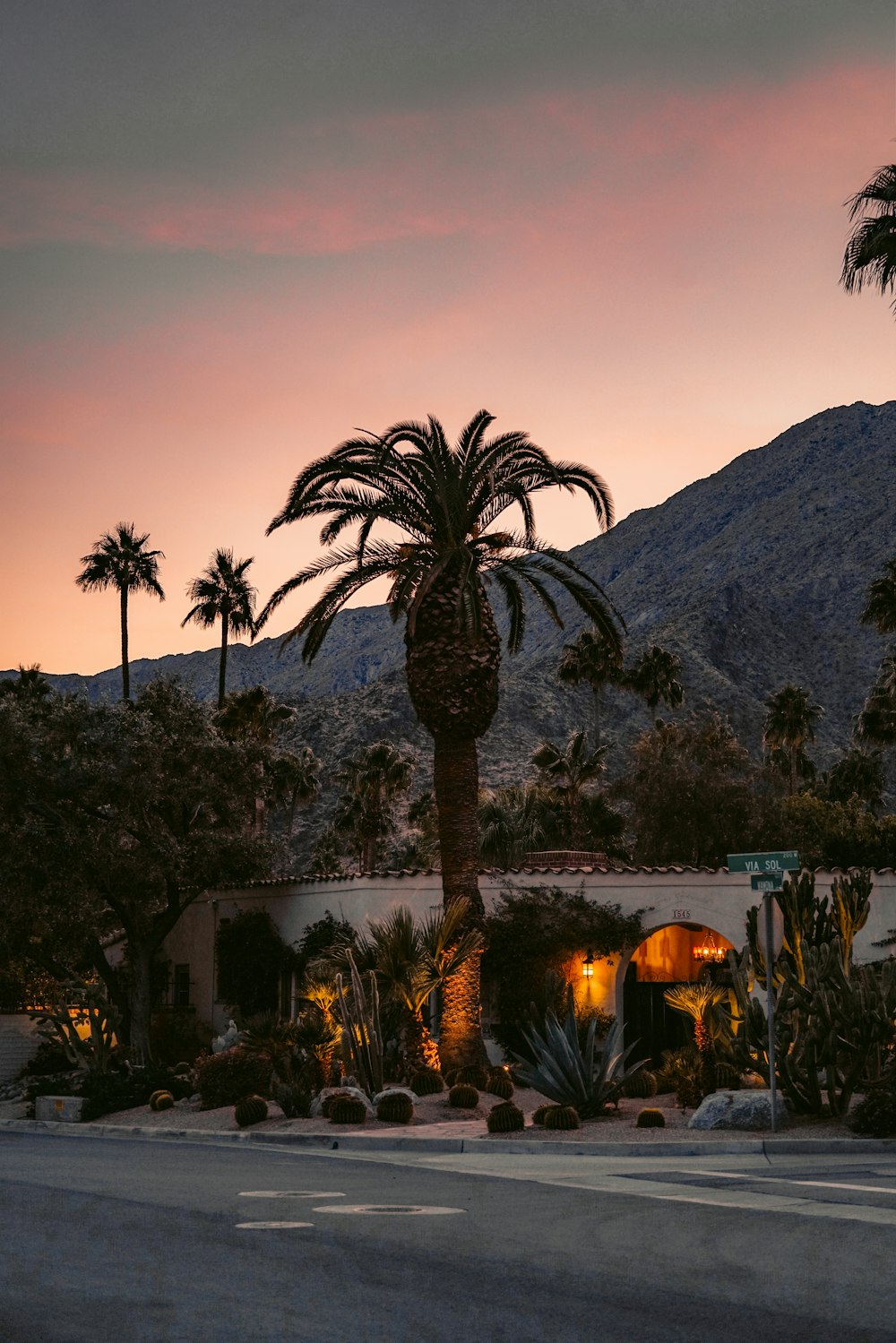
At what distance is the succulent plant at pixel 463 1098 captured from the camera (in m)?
23.7

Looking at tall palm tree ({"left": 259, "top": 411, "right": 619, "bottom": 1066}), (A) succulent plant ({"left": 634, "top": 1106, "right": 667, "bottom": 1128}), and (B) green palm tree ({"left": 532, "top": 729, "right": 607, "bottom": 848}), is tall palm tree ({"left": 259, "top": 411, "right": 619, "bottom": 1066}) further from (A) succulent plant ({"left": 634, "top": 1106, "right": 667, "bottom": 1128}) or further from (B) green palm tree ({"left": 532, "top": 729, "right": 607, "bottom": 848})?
(B) green palm tree ({"left": 532, "top": 729, "right": 607, "bottom": 848})

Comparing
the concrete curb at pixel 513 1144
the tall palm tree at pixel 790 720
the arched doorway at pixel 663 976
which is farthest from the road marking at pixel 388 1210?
the tall palm tree at pixel 790 720

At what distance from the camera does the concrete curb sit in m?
17.0

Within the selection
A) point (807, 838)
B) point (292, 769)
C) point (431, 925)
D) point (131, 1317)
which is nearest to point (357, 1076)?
point (431, 925)

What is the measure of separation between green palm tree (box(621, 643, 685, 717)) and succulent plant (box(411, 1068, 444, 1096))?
168ft

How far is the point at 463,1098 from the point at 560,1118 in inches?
142

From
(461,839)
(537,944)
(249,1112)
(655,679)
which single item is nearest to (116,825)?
(461,839)

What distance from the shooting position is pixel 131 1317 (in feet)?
22.4

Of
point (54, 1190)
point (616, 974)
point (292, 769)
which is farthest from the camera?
point (292, 769)

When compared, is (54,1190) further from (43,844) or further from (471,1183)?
(43,844)

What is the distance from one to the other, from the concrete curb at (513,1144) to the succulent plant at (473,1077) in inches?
198

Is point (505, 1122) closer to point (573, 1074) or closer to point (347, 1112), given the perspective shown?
point (573, 1074)

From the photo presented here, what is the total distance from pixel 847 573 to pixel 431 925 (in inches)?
6818

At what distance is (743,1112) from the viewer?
18.6 m
